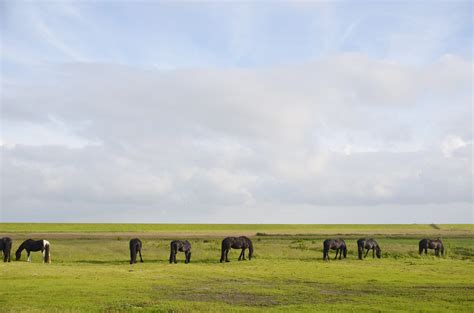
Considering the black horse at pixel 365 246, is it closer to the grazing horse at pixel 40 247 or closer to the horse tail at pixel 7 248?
the grazing horse at pixel 40 247

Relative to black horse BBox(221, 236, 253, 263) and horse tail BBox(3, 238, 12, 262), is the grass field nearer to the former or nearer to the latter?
black horse BBox(221, 236, 253, 263)

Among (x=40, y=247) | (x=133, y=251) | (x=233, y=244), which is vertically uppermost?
(x=233, y=244)

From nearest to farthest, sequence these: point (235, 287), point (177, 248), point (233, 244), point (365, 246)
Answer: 1. point (235, 287)
2. point (177, 248)
3. point (233, 244)
4. point (365, 246)

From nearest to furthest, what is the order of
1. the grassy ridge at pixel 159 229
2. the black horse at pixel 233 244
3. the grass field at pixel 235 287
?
the grass field at pixel 235 287, the black horse at pixel 233 244, the grassy ridge at pixel 159 229

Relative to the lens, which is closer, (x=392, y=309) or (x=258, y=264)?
(x=392, y=309)

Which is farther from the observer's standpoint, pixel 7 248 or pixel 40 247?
pixel 40 247

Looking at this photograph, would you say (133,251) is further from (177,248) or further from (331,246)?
(331,246)

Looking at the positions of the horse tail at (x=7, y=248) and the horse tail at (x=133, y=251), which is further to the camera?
the horse tail at (x=7, y=248)

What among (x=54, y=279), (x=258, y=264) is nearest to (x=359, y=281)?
(x=258, y=264)

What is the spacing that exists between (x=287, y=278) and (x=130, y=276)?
31.7 feet

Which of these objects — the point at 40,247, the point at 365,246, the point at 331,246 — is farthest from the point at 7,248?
the point at 365,246

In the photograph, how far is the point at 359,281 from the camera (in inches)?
1160

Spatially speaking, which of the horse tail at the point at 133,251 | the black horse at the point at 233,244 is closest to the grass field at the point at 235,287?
the black horse at the point at 233,244

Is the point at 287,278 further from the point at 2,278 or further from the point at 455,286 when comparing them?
the point at 2,278
